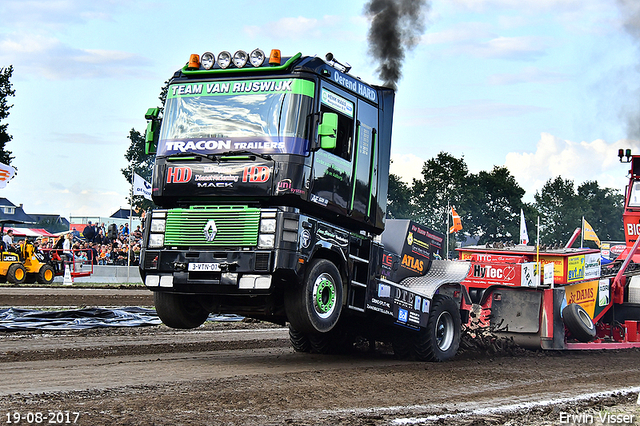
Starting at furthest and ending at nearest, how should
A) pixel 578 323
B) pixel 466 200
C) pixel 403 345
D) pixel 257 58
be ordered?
pixel 466 200 < pixel 578 323 < pixel 403 345 < pixel 257 58

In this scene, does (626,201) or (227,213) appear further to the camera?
(626,201)

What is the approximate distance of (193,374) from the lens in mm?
8250

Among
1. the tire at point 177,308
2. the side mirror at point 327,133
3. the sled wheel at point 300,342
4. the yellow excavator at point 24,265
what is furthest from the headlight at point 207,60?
the yellow excavator at point 24,265

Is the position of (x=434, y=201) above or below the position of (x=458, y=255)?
above

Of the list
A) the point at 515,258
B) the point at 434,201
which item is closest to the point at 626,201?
the point at 515,258

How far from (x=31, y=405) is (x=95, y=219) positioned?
1834 inches

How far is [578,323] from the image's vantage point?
11.7m

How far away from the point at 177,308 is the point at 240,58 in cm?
301

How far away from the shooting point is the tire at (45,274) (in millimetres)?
26203

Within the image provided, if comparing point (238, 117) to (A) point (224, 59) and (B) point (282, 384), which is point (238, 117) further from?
(B) point (282, 384)

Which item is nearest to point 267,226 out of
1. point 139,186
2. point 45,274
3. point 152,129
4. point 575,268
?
point 152,129

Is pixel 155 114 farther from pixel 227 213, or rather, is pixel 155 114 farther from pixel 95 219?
pixel 95 219

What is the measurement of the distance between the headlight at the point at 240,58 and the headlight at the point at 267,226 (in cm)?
187

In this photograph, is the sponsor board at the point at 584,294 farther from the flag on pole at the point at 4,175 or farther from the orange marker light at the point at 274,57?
the flag on pole at the point at 4,175
